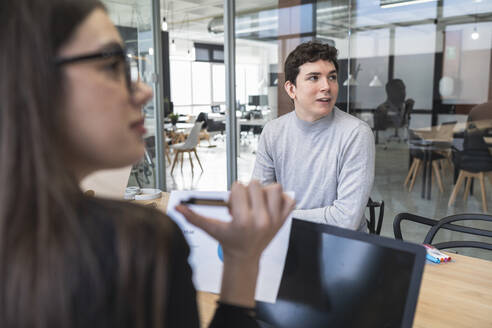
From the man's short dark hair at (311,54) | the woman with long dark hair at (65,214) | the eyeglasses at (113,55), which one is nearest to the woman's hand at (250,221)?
the woman with long dark hair at (65,214)

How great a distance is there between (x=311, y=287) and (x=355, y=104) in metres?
3.48

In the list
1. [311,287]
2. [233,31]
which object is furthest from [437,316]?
[233,31]

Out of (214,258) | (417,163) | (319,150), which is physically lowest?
(417,163)

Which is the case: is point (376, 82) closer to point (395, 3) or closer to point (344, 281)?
point (395, 3)

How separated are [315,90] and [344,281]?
1296 millimetres

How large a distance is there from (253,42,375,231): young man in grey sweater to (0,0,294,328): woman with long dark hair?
4.08ft

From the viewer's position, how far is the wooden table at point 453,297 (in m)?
1.08

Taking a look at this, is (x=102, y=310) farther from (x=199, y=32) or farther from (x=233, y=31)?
(x=199, y=32)

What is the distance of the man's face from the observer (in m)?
1.95

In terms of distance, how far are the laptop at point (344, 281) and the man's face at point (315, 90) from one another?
1.13 metres

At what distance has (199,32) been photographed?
17.0ft

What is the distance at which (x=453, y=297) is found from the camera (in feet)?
3.99

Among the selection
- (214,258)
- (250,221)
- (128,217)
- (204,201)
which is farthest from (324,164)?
(128,217)

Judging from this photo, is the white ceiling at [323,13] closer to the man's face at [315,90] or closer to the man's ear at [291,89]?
the man's ear at [291,89]
